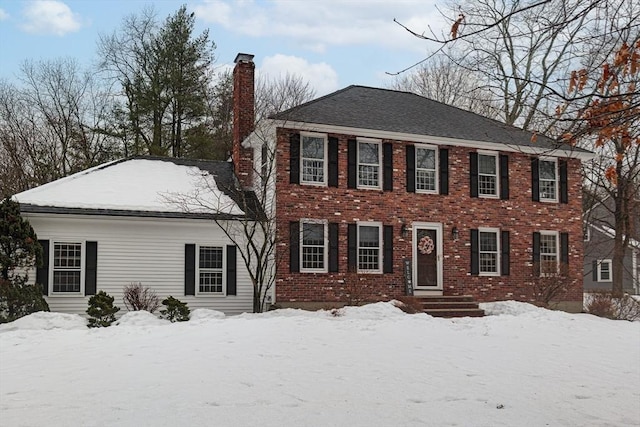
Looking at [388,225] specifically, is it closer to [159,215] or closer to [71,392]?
[159,215]

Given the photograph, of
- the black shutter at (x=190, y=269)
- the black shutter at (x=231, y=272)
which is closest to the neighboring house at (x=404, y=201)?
the black shutter at (x=231, y=272)

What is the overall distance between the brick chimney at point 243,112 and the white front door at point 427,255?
5.19 meters

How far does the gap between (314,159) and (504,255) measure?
6.55 m

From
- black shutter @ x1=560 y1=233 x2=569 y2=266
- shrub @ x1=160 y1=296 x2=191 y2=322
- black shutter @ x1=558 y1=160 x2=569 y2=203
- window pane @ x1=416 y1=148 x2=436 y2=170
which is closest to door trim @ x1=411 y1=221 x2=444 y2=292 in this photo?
window pane @ x1=416 y1=148 x2=436 y2=170

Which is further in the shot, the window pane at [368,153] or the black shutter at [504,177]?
the black shutter at [504,177]

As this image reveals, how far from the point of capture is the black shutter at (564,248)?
1973 cm

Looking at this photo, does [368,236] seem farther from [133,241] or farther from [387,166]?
[133,241]

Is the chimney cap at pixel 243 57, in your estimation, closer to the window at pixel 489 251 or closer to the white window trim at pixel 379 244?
the white window trim at pixel 379 244

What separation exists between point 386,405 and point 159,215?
10.4m

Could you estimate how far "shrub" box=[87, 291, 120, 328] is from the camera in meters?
13.0

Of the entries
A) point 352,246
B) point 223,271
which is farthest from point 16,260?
point 352,246

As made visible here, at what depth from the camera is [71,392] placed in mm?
7152

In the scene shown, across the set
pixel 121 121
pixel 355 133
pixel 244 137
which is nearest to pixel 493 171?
pixel 355 133

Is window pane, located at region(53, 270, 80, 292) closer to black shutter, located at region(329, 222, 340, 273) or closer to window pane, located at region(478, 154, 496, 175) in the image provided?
black shutter, located at region(329, 222, 340, 273)
